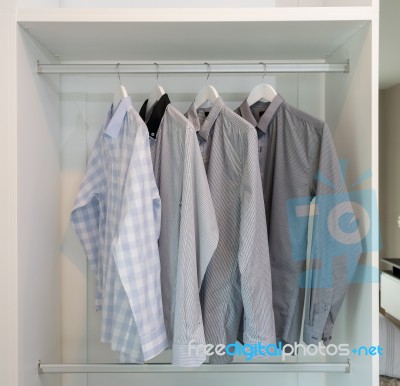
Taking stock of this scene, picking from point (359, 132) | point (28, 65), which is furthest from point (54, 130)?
point (359, 132)

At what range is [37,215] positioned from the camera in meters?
1.21

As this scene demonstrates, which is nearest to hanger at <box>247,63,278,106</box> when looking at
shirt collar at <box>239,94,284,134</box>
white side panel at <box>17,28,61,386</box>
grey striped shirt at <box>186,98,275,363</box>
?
shirt collar at <box>239,94,284,134</box>

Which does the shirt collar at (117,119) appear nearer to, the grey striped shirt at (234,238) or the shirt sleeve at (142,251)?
the shirt sleeve at (142,251)

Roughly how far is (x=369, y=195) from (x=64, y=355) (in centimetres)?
116

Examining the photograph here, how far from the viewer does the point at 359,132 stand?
1144mm

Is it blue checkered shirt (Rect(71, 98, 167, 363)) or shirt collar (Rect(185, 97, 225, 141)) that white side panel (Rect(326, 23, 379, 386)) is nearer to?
shirt collar (Rect(185, 97, 225, 141))

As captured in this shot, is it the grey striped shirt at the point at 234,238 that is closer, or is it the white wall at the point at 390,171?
the grey striped shirt at the point at 234,238

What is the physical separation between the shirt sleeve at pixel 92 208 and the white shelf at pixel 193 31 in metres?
0.30

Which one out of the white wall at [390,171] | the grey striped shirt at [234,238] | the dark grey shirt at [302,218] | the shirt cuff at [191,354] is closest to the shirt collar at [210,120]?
the grey striped shirt at [234,238]

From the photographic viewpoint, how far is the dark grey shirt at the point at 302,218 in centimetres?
113

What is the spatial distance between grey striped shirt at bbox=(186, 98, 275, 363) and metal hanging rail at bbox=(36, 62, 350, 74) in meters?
0.10

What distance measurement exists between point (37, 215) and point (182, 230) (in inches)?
18.3

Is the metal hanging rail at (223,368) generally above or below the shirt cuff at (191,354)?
below

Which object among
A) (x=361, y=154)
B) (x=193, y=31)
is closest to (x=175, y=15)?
(x=193, y=31)
